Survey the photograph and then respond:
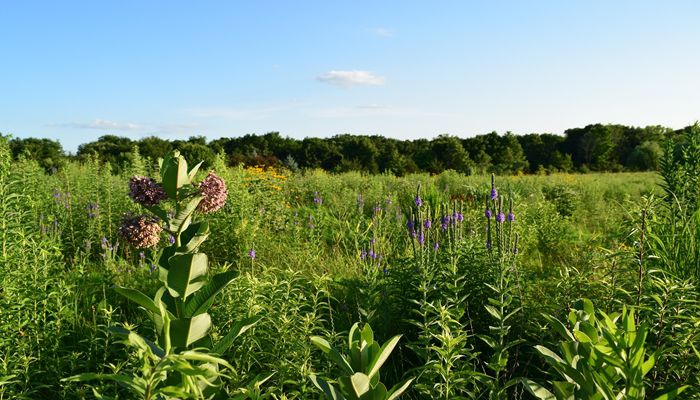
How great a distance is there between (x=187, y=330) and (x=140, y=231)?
922 millimetres

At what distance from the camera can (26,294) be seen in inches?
120

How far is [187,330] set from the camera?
152 centimetres

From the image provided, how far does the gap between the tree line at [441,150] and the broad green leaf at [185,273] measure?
26067mm

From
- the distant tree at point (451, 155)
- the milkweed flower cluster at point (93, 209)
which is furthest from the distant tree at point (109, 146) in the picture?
the milkweed flower cluster at point (93, 209)

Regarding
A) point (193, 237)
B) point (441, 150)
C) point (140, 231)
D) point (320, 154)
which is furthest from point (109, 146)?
point (193, 237)

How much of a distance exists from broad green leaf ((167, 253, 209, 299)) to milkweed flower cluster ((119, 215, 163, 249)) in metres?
0.79

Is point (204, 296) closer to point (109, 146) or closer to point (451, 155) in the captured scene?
point (109, 146)

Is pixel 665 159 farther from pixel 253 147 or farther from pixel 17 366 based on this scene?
pixel 253 147

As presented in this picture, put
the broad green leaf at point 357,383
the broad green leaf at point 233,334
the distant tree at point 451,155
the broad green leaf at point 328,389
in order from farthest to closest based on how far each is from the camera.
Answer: the distant tree at point 451,155, the broad green leaf at point 233,334, the broad green leaf at point 328,389, the broad green leaf at point 357,383

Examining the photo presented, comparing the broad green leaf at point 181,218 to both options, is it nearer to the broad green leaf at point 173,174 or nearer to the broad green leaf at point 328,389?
the broad green leaf at point 173,174

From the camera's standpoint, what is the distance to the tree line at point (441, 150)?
30.1 metres

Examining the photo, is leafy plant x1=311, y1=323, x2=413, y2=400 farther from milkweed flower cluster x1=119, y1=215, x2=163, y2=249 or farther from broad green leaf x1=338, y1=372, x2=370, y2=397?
milkweed flower cluster x1=119, y1=215, x2=163, y2=249

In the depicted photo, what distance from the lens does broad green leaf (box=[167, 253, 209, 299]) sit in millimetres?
1520

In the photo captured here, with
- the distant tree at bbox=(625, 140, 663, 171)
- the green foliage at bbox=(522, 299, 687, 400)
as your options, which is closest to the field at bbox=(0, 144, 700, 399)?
the green foliage at bbox=(522, 299, 687, 400)
